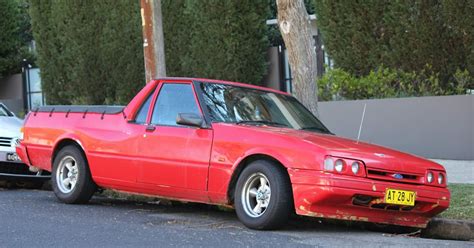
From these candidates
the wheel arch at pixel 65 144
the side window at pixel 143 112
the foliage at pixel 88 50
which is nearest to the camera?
the side window at pixel 143 112

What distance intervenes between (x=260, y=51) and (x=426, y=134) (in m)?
4.62

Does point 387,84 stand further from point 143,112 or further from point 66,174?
point 66,174

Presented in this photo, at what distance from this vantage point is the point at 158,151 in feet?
27.2

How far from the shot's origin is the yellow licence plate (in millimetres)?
7098

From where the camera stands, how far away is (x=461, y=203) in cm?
864

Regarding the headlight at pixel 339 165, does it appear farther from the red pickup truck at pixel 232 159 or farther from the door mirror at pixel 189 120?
the door mirror at pixel 189 120

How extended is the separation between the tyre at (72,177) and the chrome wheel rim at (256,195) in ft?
8.30

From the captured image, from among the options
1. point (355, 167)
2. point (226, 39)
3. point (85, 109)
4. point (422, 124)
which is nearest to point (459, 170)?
point (422, 124)

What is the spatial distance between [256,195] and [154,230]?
1.06 m

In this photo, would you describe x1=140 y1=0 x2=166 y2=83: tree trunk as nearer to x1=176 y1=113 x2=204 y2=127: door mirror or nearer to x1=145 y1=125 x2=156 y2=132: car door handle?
x1=145 y1=125 x2=156 y2=132: car door handle

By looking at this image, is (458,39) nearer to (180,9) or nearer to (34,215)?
(180,9)

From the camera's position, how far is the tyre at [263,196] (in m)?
7.16

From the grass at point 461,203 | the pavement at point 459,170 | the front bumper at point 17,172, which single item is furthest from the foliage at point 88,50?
the grass at point 461,203

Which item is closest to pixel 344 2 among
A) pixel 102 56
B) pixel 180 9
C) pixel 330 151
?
pixel 180 9
